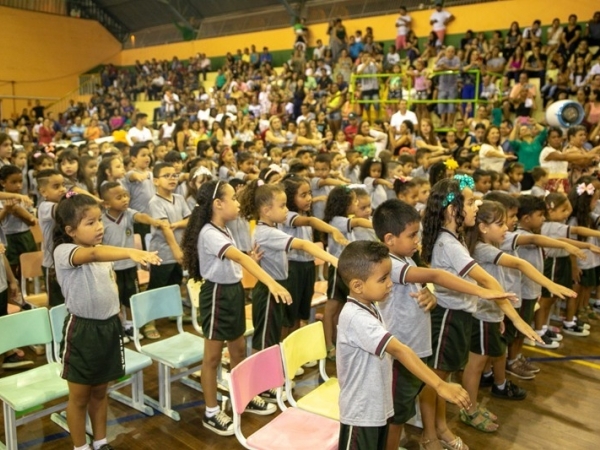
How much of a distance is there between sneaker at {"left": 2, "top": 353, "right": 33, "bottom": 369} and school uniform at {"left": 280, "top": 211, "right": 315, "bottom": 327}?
203 cm

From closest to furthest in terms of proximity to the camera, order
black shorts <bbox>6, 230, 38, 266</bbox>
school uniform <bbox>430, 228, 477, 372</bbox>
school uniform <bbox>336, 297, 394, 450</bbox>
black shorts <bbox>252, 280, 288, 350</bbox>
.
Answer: school uniform <bbox>336, 297, 394, 450</bbox>
school uniform <bbox>430, 228, 477, 372</bbox>
black shorts <bbox>252, 280, 288, 350</bbox>
black shorts <bbox>6, 230, 38, 266</bbox>

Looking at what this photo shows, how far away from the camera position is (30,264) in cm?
478

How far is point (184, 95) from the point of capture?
1781 cm

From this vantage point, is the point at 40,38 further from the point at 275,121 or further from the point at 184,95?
the point at 275,121

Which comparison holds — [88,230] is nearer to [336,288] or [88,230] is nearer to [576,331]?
[336,288]

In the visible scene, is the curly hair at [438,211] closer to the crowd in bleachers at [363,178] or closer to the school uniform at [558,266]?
the crowd in bleachers at [363,178]

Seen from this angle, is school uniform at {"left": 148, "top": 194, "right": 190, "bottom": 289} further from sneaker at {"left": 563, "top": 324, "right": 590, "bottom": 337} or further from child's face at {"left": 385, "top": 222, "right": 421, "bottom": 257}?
sneaker at {"left": 563, "top": 324, "right": 590, "bottom": 337}

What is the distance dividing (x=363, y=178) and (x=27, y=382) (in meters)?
4.13

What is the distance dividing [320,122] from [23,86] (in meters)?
14.4

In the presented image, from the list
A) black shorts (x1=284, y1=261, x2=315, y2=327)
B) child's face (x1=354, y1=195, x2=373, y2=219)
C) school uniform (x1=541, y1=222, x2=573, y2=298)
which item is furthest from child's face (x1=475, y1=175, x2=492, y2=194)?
black shorts (x1=284, y1=261, x2=315, y2=327)

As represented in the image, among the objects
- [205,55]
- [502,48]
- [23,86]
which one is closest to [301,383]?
[502,48]

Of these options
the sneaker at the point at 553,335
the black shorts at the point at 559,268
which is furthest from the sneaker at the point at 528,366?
the black shorts at the point at 559,268

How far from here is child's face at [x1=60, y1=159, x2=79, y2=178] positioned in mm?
5422

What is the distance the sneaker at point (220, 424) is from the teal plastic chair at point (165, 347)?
0.82 ft
